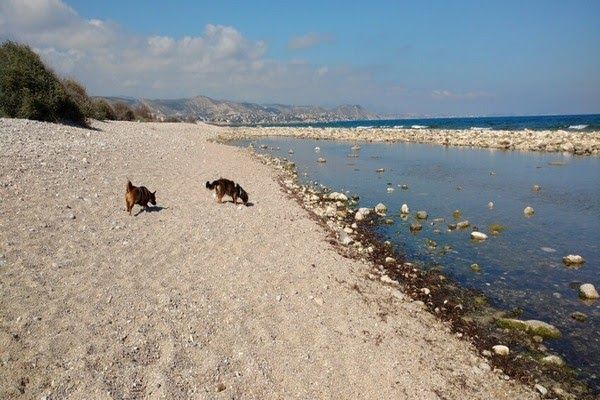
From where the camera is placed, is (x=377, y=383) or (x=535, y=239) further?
(x=535, y=239)

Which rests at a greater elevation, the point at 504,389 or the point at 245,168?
the point at 245,168

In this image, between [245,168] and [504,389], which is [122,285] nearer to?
[504,389]

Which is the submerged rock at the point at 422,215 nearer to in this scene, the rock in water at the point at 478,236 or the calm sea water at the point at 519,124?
the rock in water at the point at 478,236

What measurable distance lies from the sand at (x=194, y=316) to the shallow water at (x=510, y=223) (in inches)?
83.1

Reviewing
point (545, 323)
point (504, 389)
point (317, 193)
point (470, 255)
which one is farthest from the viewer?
point (317, 193)

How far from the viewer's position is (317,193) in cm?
1611

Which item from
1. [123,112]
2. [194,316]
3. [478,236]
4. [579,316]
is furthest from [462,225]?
[123,112]

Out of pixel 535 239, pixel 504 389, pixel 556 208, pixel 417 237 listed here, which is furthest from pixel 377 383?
pixel 556 208

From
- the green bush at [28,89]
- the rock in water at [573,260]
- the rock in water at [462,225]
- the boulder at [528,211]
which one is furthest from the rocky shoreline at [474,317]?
the green bush at [28,89]

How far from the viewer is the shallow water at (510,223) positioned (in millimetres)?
7535

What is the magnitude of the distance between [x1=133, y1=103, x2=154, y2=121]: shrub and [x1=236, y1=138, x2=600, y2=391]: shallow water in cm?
3669

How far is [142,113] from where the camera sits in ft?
190

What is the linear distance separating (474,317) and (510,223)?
6872 mm

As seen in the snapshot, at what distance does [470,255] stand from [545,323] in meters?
3.31
